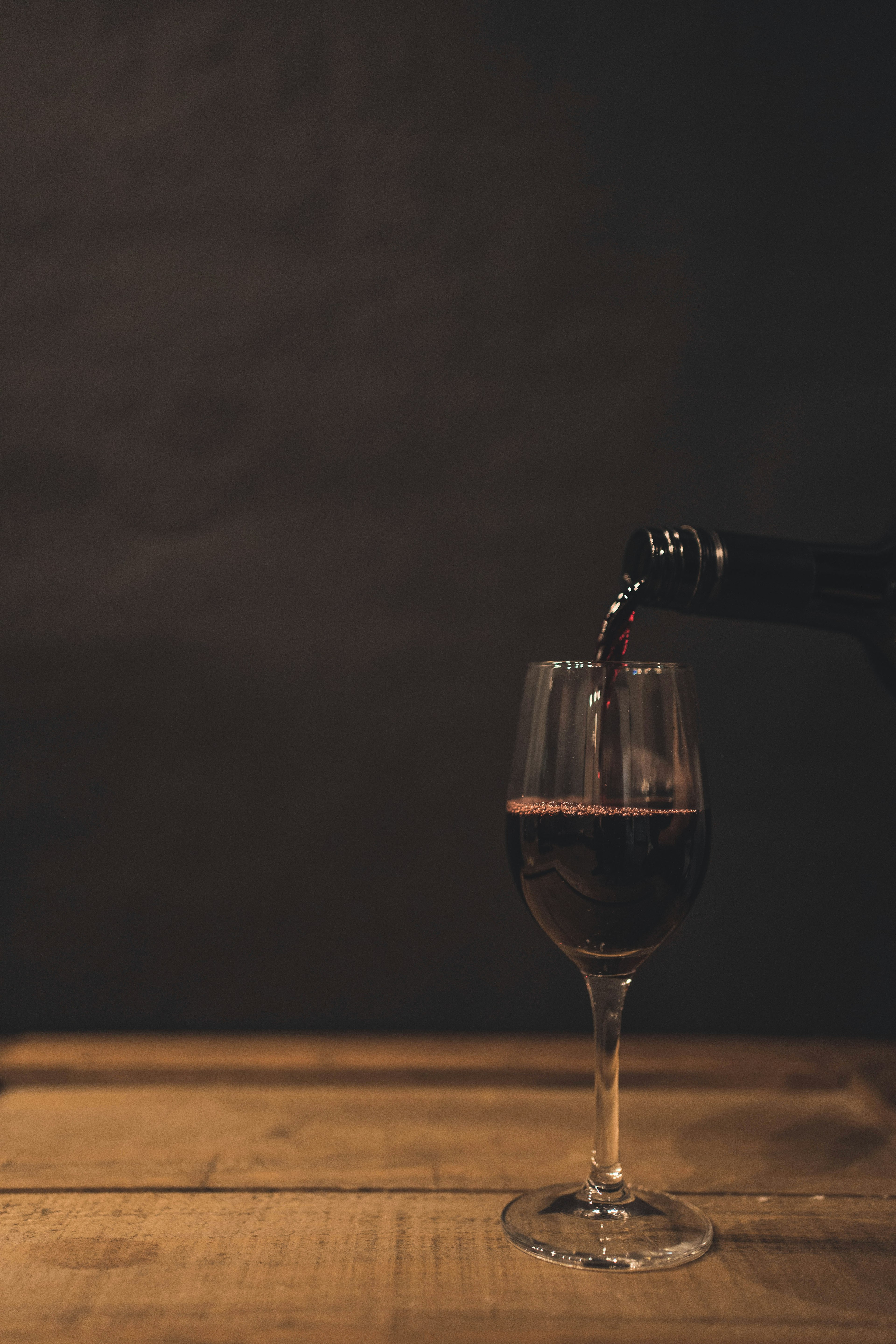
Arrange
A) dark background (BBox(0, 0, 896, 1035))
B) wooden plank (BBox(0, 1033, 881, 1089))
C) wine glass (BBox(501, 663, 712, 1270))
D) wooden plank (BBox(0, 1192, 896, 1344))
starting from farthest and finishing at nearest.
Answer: dark background (BBox(0, 0, 896, 1035)) → wooden plank (BBox(0, 1033, 881, 1089)) → wine glass (BBox(501, 663, 712, 1270)) → wooden plank (BBox(0, 1192, 896, 1344))

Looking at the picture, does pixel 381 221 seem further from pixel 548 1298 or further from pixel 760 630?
pixel 548 1298

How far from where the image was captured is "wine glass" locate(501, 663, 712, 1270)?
1.90ft

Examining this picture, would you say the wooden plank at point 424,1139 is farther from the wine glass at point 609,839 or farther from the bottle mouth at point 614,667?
the bottle mouth at point 614,667

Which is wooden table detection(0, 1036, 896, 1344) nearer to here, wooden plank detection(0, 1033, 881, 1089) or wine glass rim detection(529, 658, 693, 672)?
wooden plank detection(0, 1033, 881, 1089)

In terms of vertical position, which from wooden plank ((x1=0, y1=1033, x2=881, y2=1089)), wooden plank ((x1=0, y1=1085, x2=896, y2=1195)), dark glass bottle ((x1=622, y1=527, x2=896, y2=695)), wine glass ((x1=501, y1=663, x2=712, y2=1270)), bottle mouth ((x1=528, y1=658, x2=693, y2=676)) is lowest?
wooden plank ((x1=0, y1=1085, x2=896, y2=1195))

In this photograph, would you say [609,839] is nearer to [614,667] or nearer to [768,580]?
[614,667]

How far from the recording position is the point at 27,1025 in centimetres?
96

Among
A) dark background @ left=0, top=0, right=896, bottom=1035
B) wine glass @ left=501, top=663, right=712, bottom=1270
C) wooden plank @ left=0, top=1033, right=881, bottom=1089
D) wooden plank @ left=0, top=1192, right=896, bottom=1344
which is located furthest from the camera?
dark background @ left=0, top=0, right=896, bottom=1035

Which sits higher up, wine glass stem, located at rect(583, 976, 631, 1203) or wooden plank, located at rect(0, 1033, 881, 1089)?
wine glass stem, located at rect(583, 976, 631, 1203)

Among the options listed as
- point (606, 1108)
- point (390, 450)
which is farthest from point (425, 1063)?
point (390, 450)

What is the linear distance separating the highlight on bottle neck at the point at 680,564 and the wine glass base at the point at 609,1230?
1.10ft

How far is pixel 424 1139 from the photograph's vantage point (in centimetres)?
71

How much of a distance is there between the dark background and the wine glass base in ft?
1.21

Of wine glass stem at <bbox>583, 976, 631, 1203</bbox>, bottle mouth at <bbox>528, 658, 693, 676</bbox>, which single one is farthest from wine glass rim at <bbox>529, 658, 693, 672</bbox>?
wine glass stem at <bbox>583, 976, 631, 1203</bbox>
